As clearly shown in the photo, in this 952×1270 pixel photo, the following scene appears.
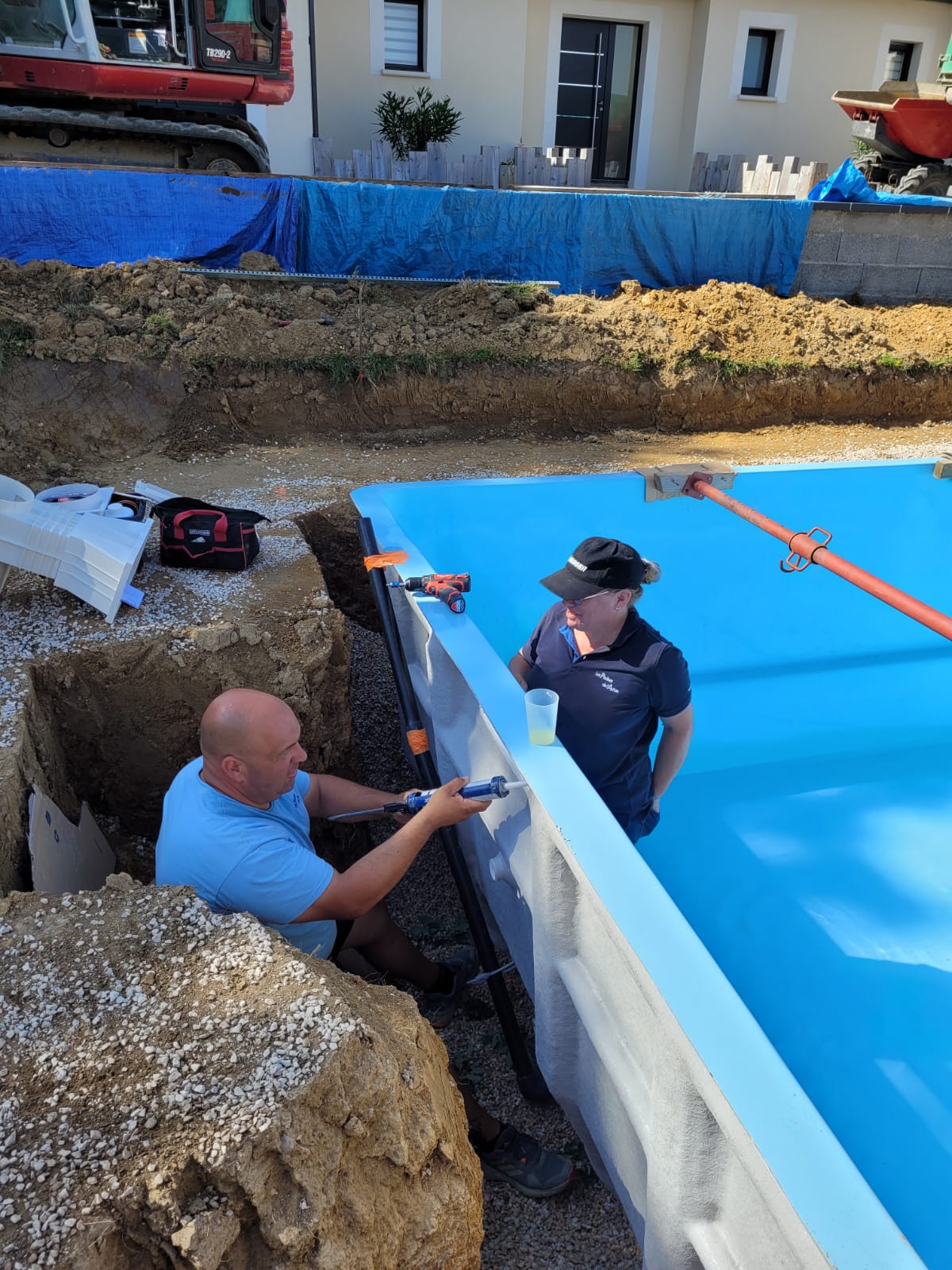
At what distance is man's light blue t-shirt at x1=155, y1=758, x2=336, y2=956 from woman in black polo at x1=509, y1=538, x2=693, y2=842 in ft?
2.89

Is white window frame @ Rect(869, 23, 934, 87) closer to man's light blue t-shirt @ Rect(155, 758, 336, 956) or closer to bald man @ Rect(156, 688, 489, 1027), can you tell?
bald man @ Rect(156, 688, 489, 1027)

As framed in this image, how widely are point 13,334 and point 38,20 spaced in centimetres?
374

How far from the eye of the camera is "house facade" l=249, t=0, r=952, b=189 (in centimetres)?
1019

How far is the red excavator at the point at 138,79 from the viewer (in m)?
6.95

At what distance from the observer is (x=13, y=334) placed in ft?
16.9

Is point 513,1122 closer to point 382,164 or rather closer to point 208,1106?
point 208,1106

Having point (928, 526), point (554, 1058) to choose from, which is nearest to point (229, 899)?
point (554, 1058)

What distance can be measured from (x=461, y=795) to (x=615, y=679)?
0.60 metres

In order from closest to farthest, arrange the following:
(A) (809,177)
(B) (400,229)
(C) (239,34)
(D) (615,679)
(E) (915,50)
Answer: (D) (615,679) < (B) (400,229) < (C) (239,34) < (A) (809,177) < (E) (915,50)

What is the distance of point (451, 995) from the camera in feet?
8.27

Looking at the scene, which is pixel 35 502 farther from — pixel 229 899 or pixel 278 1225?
pixel 278 1225

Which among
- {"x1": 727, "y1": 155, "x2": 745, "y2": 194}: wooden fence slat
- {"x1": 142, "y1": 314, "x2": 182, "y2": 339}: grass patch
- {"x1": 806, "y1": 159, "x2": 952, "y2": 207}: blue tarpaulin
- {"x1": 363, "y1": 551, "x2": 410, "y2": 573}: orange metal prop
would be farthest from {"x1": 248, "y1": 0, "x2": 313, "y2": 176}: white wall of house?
{"x1": 363, "y1": 551, "x2": 410, "y2": 573}: orange metal prop

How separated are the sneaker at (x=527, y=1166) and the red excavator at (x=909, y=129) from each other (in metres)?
11.3

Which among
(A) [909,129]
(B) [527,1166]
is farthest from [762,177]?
(B) [527,1166]
